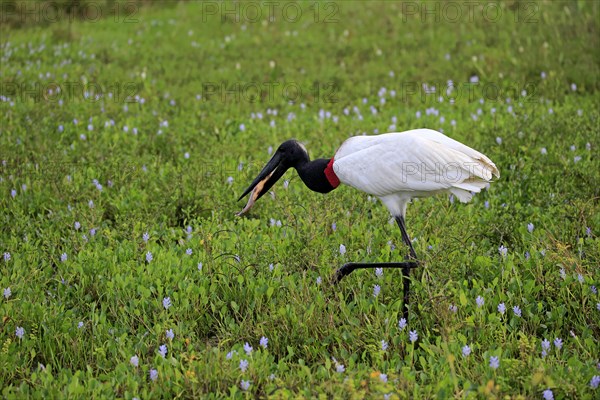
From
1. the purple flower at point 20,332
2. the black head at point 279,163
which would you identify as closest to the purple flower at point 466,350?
the black head at point 279,163

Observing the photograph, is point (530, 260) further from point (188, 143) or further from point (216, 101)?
point (216, 101)

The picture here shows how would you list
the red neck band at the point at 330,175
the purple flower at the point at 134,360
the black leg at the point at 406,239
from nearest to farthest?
1. the purple flower at the point at 134,360
2. the black leg at the point at 406,239
3. the red neck band at the point at 330,175

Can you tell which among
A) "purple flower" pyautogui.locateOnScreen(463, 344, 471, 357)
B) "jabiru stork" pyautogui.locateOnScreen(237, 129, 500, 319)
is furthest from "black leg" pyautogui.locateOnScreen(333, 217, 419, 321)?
"purple flower" pyautogui.locateOnScreen(463, 344, 471, 357)

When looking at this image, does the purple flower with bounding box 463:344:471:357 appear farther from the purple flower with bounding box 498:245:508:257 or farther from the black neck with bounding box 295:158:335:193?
the black neck with bounding box 295:158:335:193

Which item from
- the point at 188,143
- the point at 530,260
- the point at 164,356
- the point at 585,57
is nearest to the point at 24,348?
the point at 164,356

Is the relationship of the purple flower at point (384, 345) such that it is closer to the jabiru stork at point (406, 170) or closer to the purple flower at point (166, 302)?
the jabiru stork at point (406, 170)

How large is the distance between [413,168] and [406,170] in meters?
0.04

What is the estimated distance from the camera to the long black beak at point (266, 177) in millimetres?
4531

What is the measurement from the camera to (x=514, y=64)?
836 cm

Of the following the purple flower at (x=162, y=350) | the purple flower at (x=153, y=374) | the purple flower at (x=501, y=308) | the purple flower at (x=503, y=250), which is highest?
the purple flower at (x=503, y=250)

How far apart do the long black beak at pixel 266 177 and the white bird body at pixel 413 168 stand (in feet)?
1.36

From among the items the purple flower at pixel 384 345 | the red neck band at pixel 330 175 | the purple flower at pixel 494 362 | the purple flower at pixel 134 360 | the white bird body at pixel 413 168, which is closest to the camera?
the purple flower at pixel 494 362

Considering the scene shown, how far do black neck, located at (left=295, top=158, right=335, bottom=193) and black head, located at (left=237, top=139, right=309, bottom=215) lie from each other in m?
0.05

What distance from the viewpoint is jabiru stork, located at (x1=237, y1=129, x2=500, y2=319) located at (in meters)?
4.09
